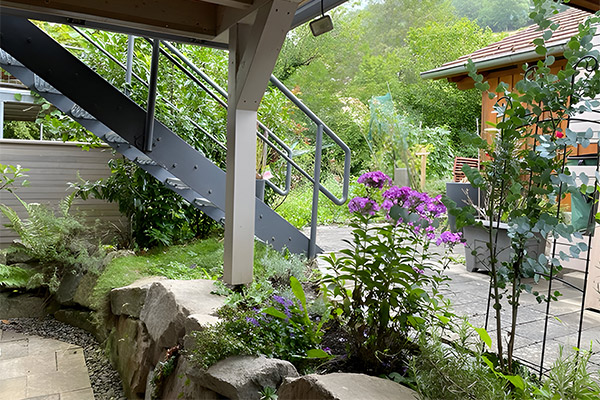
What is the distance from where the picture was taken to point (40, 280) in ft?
14.2

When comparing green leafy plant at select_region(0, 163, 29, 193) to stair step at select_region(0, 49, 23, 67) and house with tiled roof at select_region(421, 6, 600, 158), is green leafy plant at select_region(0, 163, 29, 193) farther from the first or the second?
house with tiled roof at select_region(421, 6, 600, 158)

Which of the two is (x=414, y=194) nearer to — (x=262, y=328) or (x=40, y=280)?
(x=262, y=328)

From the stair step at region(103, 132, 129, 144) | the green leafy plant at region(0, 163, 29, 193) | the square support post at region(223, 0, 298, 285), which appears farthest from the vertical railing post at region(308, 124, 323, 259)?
the green leafy plant at region(0, 163, 29, 193)

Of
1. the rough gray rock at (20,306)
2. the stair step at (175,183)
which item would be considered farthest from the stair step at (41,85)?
the rough gray rock at (20,306)

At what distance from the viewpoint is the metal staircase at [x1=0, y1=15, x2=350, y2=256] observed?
3127mm

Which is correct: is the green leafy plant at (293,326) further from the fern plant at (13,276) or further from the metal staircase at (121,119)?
the fern plant at (13,276)

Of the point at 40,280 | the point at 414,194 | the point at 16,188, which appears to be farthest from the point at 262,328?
the point at 16,188

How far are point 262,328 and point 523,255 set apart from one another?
3.78ft

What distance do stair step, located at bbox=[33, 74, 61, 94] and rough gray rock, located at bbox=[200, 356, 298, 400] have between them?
2.44 metres

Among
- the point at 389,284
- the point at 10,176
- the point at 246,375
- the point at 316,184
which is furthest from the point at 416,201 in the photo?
the point at 10,176

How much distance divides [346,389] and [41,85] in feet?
9.99

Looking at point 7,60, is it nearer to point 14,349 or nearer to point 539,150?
point 14,349

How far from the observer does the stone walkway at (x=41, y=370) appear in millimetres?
3053

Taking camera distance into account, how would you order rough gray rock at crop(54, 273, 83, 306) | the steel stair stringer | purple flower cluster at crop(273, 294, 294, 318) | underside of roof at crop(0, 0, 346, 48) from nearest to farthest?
purple flower cluster at crop(273, 294, 294, 318)
underside of roof at crop(0, 0, 346, 48)
the steel stair stringer
rough gray rock at crop(54, 273, 83, 306)
